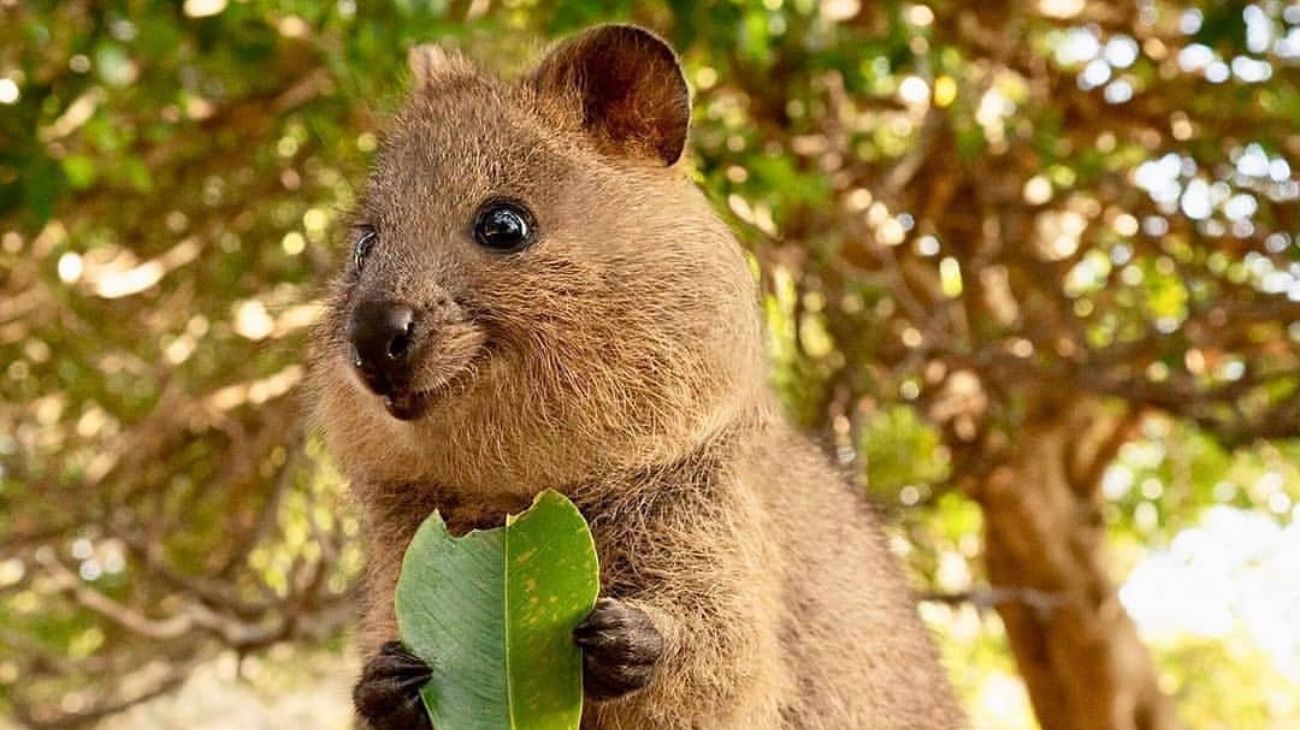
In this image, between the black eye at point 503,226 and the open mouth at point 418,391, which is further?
the black eye at point 503,226

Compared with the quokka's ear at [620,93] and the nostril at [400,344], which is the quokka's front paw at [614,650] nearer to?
the nostril at [400,344]

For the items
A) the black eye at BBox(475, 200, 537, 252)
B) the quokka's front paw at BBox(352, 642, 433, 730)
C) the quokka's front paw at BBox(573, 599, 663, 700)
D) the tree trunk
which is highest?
the black eye at BBox(475, 200, 537, 252)

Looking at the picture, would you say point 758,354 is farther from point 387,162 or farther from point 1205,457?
point 1205,457

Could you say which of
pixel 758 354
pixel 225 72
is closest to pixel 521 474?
pixel 758 354

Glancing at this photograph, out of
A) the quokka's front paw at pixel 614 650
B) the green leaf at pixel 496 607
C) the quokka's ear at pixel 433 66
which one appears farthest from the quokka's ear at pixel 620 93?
the green leaf at pixel 496 607

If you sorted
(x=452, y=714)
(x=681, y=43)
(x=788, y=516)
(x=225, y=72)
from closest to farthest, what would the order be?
(x=452, y=714) < (x=788, y=516) < (x=681, y=43) < (x=225, y=72)

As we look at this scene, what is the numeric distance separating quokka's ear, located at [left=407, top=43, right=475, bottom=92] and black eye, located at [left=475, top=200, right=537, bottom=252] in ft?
1.53

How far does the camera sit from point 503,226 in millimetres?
1902

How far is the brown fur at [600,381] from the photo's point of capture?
185 cm

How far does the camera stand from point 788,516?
2.34 metres

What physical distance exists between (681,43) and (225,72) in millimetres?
1860

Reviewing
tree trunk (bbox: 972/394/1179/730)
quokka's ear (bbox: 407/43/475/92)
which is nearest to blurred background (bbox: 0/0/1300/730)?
tree trunk (bbox: 972/394/1179/730)

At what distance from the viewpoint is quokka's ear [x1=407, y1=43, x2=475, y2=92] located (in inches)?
91.5

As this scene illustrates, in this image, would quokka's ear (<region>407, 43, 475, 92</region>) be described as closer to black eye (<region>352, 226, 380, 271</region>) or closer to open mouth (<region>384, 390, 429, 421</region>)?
black eye (<region>352, 226, 380, 271</region>)
